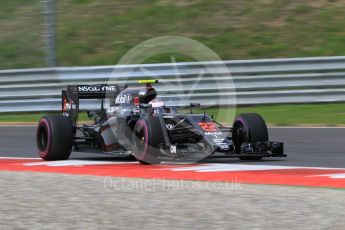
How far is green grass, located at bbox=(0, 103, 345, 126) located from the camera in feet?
54.9

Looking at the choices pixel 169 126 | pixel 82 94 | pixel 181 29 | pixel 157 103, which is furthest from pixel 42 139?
pixel 181 29

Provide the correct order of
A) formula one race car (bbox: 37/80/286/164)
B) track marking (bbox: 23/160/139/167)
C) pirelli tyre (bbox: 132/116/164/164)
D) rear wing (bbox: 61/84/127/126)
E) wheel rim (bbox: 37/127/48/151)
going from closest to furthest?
pirelli tyre (bbox: 132/116/164/164), formula one race car (bbox: 37/80/286/164), track marking (bbox: 23/160/139/167), wheel rim (bbox: 37/127/48/151), rear wing (bbox: 61/84/127/126)

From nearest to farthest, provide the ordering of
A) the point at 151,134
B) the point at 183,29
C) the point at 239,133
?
the point at 151,134 < the point at 239,133 < the point at 183,29

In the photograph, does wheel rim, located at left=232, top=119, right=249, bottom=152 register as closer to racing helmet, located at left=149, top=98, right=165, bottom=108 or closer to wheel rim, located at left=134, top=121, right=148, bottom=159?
racing helmet, located at left=149, top=98, right=165, bottom=108

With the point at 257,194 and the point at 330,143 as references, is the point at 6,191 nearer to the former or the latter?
the point at 257,194

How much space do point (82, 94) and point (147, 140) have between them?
2.55 meters

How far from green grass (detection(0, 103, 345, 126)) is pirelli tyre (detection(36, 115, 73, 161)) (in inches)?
180

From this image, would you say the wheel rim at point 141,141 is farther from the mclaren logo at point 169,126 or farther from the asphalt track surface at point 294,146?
the asphalt track surface at point 294,146

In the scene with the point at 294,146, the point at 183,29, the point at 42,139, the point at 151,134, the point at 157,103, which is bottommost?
the point at 294,146

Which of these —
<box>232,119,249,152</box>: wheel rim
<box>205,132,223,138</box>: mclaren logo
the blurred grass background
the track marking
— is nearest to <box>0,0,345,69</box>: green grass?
the blurred grass background

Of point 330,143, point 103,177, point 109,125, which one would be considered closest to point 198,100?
point 330,143

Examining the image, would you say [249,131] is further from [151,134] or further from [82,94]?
[82,94]

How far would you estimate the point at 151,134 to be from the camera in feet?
35.6

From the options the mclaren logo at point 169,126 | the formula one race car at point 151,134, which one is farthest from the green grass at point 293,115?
the mclaren logo at point 169,126
